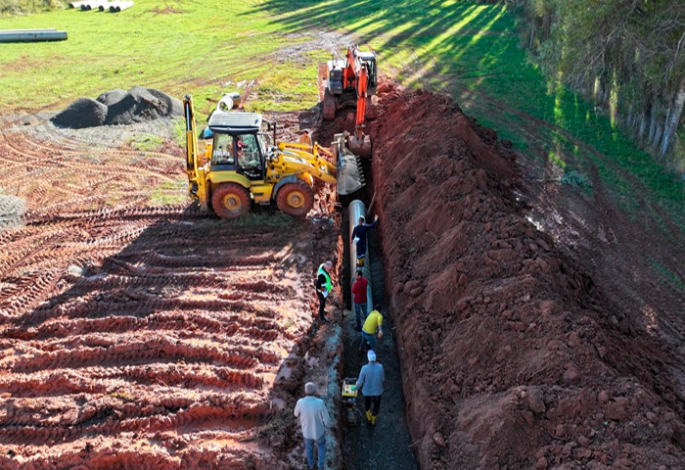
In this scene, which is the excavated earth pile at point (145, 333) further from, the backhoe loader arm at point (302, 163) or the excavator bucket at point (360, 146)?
the excavator bucket at point (360, 146)

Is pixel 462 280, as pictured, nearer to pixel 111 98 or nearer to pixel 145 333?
pixel 145 333

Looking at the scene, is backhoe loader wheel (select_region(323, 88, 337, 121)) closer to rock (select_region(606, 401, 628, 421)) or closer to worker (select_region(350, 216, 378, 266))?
worker (select_region(350, 216, 378, 266))

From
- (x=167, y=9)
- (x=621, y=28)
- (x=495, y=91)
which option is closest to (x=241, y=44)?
(x=167, y=9)

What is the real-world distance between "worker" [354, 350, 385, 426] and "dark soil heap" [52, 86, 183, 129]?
15.5 m

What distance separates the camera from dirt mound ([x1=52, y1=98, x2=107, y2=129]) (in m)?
19.9

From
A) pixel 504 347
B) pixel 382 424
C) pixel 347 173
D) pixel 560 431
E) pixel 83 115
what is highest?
pixel 83 115

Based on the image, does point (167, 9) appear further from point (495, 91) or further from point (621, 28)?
point (621, 28)

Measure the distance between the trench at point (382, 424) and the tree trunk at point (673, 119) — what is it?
1018 centimetres

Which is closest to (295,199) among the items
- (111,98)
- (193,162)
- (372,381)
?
(193,162)

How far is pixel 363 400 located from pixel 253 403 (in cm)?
202

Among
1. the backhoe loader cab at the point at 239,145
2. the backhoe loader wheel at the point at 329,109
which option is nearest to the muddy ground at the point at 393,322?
the backhoe loader cab at the point at 239,145

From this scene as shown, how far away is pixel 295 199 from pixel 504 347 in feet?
22.7

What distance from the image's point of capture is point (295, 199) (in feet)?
→ 44.1

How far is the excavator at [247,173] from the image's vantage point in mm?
12931
